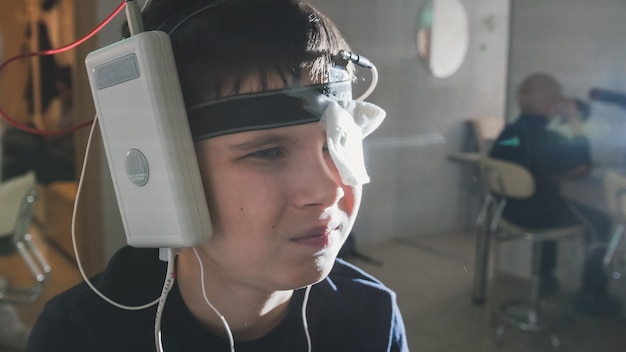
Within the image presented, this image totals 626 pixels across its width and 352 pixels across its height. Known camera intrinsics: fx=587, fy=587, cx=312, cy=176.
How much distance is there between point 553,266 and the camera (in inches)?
26.6

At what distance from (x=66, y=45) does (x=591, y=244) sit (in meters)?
0.66

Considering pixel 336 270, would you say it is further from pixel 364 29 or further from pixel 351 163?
pixel 364 29

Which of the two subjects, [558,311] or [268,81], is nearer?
[268,81]

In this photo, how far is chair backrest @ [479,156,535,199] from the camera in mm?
648

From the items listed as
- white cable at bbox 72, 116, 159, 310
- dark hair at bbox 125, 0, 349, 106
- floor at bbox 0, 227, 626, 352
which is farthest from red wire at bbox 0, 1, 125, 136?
floor at bbox 0, 227, 626, 352

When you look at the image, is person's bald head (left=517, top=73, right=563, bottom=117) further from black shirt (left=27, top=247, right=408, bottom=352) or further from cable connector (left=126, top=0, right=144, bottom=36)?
cable connector (left=126, top=0, right=144, bottom=36)

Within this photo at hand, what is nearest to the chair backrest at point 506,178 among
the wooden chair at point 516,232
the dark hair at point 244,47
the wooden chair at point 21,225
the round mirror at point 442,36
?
the wooden chair at point 516,232

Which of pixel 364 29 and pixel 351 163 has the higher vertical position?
pixel 364 29

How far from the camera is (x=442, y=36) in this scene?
2.09 ft

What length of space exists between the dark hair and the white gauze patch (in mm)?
39

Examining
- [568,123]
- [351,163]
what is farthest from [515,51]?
[351,163]

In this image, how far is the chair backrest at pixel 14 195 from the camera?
0.78 m

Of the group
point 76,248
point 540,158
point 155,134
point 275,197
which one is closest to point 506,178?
point 540,158

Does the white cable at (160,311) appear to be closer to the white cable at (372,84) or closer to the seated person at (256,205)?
the seated person at (256,205)
